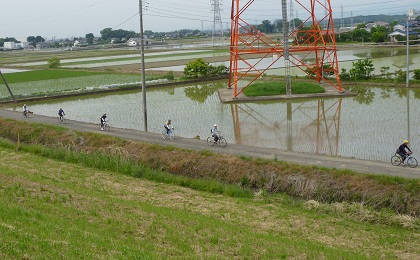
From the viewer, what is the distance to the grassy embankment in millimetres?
9164

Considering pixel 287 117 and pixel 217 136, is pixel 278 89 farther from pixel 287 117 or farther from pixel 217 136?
pixel 217 136

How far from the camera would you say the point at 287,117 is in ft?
82.9

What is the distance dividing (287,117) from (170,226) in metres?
15.5

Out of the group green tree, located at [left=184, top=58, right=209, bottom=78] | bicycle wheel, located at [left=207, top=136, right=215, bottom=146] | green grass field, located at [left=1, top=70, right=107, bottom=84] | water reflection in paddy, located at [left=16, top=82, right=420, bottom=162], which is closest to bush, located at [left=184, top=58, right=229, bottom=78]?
green tree, located at [left=184, top=58, right=209, bottom=78]

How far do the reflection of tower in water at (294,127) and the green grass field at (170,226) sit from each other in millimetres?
5945

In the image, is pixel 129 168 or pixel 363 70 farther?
pixel 363 70

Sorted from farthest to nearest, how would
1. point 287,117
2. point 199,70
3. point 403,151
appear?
1. point 199,70
2. point 287,117
3. point 403,151

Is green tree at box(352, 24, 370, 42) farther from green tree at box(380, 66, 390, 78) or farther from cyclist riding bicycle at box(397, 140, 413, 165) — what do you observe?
cyclist riding bicycle at box(397, 140, 413, 165)

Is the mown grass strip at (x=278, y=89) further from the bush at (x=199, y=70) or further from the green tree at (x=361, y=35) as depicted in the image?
the green tree at (x=361, y=35)

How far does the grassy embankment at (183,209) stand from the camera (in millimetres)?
9164

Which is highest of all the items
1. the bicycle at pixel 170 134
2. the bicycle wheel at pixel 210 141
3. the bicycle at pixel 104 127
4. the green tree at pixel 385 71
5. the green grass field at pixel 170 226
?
the green tree at pixel 385 71

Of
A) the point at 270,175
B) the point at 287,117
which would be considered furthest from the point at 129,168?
the point at 287,117

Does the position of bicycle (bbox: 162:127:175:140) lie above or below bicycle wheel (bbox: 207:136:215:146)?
above

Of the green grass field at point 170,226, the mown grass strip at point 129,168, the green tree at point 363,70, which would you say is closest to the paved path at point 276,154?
the mown grass strip at point 129,168
